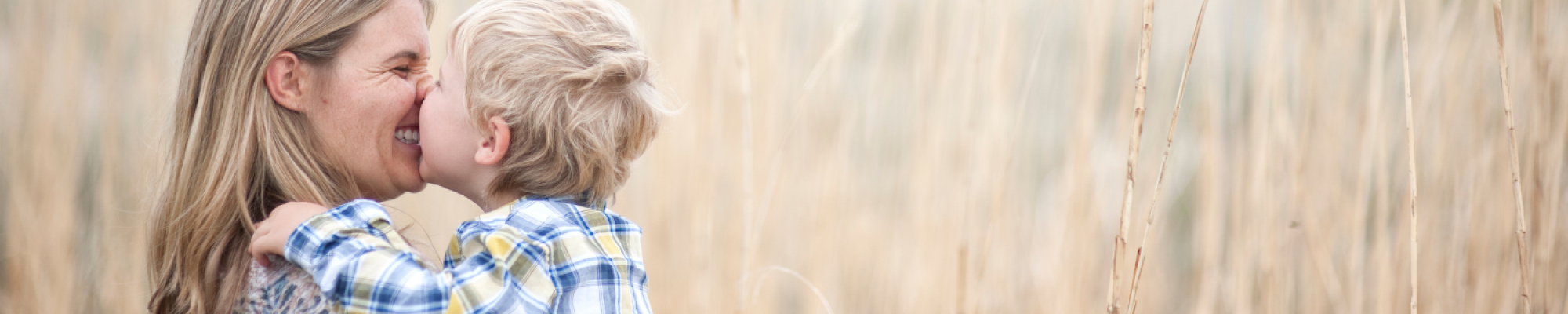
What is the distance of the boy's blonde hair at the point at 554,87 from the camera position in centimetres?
96

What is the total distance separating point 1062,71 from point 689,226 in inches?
35.2

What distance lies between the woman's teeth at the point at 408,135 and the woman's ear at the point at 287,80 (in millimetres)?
116

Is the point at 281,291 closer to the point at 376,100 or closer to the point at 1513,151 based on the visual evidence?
the point at 376,100

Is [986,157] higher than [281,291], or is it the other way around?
[986,157]

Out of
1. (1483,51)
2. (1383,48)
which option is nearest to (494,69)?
(1383,48)

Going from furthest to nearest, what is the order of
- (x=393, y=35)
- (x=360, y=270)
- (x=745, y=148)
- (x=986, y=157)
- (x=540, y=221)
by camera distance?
(x=986, y=157), (x=745, y=148), (x=393, y=35), (x=540, y=221), (x=360, y=270)

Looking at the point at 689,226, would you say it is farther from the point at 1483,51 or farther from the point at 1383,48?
the point at 1483,51

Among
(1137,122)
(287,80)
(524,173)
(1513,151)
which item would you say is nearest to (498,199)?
(524,173)

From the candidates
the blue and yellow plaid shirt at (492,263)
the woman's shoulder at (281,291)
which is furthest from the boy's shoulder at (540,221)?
the woman's shoulder at (281,291)

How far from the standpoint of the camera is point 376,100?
1.02 meters

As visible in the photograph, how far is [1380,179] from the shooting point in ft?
4.81

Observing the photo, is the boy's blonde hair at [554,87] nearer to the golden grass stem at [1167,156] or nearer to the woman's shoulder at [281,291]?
the woman's shoulder at [281,291]

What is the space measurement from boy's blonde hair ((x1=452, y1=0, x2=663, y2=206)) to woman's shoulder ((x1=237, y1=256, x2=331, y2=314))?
0.68 feet

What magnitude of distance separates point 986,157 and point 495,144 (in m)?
0.85
